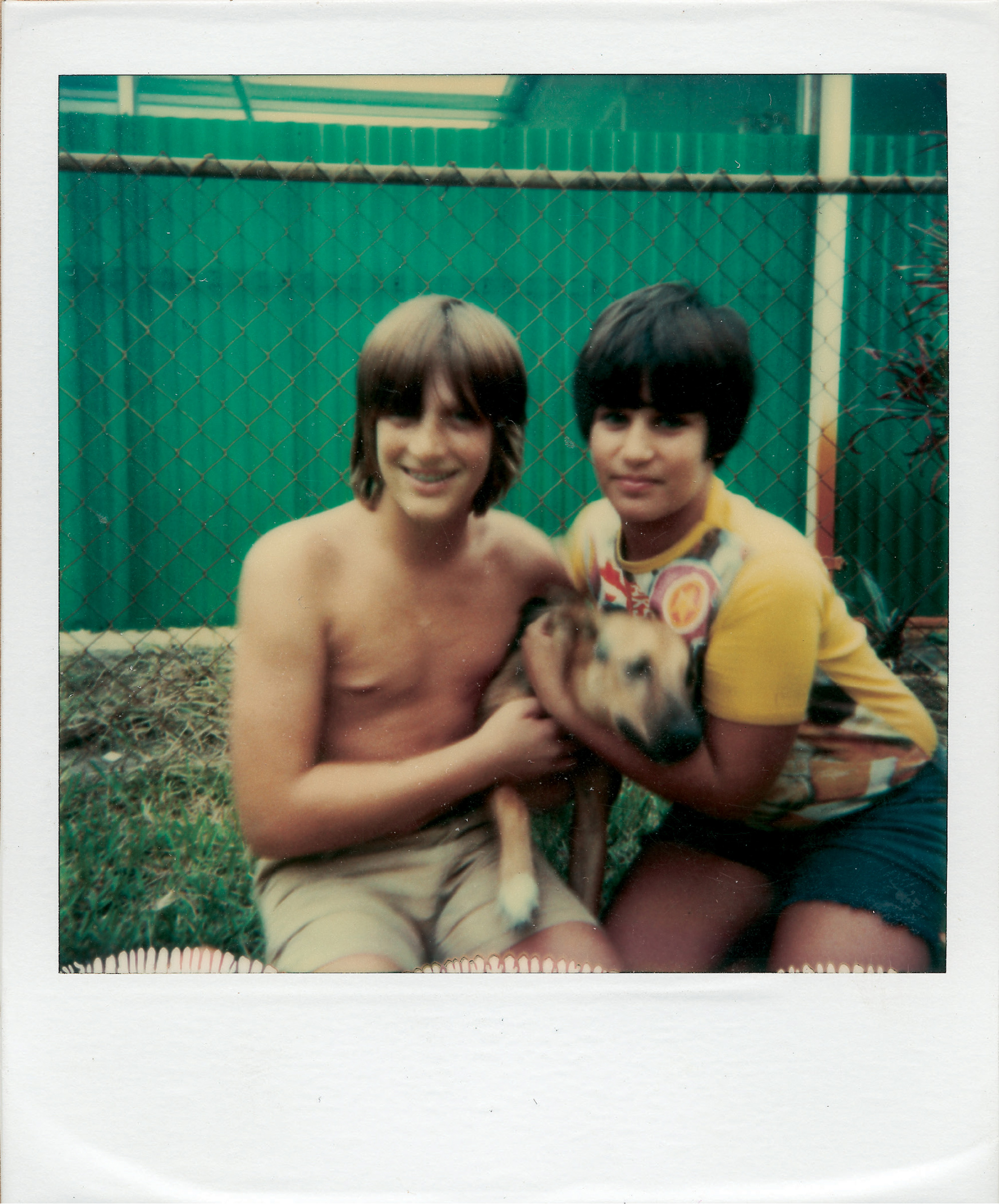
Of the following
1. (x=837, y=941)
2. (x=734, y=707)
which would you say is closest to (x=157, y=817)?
(x=734, y=707)

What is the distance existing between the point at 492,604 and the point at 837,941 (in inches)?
40.4

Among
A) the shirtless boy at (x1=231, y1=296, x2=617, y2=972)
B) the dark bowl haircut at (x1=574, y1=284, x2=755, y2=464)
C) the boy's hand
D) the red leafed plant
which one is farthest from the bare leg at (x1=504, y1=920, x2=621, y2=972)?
the red leafed plant

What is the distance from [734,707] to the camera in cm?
184

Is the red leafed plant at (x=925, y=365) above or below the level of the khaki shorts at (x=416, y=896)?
above

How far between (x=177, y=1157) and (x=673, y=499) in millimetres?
1706

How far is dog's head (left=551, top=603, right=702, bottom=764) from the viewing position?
183 cm

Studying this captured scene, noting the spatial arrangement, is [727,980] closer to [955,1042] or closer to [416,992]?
[955,1042]

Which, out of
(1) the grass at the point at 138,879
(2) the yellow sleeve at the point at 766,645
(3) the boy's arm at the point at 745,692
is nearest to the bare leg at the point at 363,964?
(1) the grass at the point at 138,879

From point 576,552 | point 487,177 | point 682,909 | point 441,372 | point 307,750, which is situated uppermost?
point 487,177

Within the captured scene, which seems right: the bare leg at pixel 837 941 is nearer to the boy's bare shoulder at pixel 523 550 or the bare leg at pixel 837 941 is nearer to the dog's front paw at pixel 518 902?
the dog's front paw at pixel 518 902

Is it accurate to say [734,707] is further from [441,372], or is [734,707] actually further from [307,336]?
[307,336]

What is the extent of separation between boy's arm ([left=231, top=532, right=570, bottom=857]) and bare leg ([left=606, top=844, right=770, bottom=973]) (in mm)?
321

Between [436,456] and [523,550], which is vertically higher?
[436,456]

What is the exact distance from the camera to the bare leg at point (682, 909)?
1888mm
